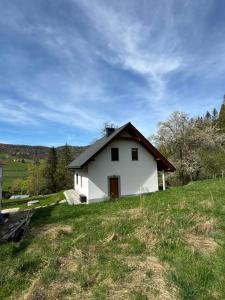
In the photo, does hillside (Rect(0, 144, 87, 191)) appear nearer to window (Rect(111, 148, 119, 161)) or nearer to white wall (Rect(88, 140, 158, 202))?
white wall (Rect(88, 140, 158, 202))

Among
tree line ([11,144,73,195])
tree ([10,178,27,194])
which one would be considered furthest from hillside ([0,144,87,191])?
tree line ([11,144,73,195])

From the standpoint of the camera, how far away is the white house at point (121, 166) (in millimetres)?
18125

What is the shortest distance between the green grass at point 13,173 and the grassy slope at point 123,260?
60.9 meters

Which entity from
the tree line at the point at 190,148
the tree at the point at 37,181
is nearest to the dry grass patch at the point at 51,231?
the tree line at the point at 190,148

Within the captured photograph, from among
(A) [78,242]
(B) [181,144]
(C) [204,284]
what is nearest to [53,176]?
(B) [181,144]

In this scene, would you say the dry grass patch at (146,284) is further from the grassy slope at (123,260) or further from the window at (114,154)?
the window at (114,154)

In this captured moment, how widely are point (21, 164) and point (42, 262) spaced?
80.1m

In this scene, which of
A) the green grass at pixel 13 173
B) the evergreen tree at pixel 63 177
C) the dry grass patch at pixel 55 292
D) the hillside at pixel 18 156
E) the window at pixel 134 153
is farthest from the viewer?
the green grass at pixel 13 173

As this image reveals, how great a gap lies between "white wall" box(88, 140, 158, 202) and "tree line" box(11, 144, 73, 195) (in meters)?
31.3

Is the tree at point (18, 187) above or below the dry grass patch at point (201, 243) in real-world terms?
above

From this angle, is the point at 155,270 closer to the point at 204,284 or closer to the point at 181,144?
the point at 204,284

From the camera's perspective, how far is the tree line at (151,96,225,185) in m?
28.9

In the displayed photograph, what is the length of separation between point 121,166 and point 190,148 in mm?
14332

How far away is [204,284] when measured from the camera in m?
4.57
